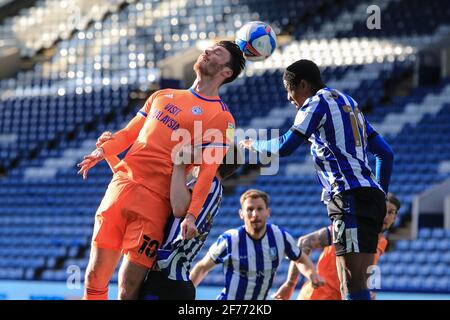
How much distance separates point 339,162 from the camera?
14.8ft

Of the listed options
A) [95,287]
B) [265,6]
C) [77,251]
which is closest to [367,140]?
[95,287]

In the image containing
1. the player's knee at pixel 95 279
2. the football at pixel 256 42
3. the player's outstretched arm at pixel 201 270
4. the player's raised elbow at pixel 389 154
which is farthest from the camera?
the player's outstretched arm at pixel 201 270

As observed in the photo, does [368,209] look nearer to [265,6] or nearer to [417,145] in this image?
[417,145]

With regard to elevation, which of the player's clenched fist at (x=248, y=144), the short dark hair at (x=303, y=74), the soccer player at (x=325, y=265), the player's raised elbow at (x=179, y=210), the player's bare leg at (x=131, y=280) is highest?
the short dark hair at (x=303, y=74)

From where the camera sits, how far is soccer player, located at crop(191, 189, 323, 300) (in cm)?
614

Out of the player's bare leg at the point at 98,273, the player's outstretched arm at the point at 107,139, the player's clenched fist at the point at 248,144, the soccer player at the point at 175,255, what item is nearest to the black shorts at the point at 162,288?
the soccer player at the point at 175,255

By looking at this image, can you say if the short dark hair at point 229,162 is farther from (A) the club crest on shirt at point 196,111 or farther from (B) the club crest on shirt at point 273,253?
(B) the club crest on shirt at point 273,253

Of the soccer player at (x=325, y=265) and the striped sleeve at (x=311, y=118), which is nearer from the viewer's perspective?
the striped sleeve at (x=311, y=118)

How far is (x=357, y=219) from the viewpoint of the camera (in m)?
4.41

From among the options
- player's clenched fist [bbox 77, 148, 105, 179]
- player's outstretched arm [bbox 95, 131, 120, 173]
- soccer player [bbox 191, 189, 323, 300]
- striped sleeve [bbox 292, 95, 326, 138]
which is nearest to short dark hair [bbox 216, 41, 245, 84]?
striped sleeve [bbox 292, 95, 326, 138]

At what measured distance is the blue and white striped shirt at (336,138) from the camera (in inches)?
176

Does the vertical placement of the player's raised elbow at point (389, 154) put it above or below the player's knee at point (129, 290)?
above

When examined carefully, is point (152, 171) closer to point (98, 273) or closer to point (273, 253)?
point (98, 273)

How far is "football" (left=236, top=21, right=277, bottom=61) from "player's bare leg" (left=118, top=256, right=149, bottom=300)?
1.39m
